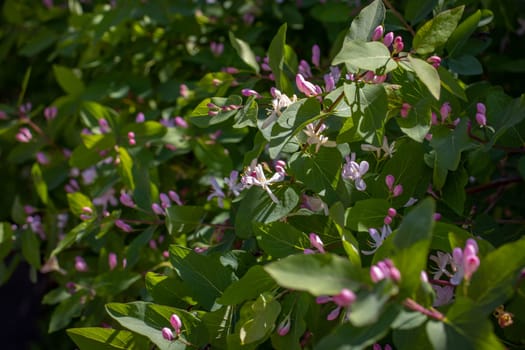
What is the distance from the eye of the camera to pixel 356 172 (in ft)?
4.34

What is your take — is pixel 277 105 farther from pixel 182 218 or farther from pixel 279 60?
pixel 182 218

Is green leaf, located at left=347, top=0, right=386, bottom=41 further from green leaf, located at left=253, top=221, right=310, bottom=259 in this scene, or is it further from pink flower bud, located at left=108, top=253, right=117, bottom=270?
pink flower bud, located at left=108, top=253, right=117, bottom=270

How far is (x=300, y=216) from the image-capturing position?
135 cm

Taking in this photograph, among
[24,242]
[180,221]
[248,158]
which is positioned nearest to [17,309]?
[24,242]

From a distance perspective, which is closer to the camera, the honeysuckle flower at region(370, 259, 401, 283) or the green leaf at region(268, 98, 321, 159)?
the honeysuckle flower at region(370, 259, 401, 283)

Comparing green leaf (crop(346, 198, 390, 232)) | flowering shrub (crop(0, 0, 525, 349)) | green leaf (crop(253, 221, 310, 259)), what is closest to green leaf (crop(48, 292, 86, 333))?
flowering shrub (crop(0, 0, 525, 349))

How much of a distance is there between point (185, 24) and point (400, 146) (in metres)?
1.18

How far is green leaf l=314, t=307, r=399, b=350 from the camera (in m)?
0.88

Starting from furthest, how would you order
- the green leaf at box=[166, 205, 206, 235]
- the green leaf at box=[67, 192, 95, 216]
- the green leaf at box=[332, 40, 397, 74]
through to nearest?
the green leaf at box=[67, 192, 95, 216] → the green leaf at box=[166, 205, 206, 235] → the green leaf at box=[332, 40, 397, 74]

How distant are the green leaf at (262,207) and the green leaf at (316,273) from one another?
391mm

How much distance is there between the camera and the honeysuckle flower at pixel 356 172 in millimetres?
1313

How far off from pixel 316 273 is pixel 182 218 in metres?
0.76

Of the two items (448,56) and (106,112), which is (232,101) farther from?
(106,112)

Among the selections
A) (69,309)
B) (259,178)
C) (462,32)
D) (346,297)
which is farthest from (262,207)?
(69,309)
